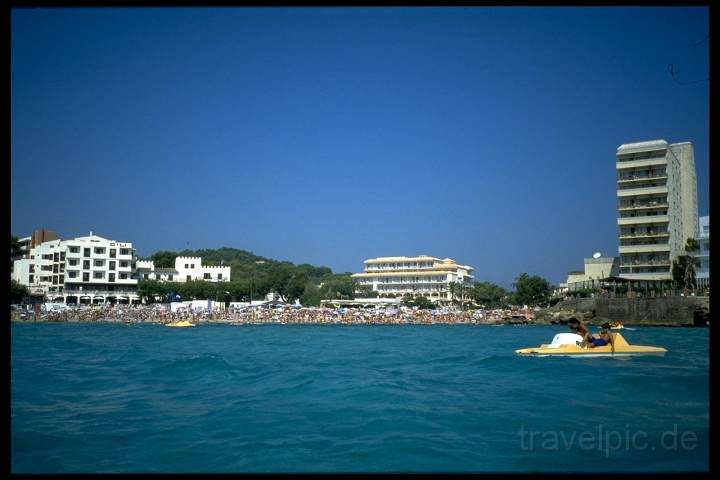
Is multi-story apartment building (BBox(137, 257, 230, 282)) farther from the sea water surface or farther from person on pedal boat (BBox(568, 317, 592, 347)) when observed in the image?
person on pedal boat (BBox(568, 317, 592, 347))

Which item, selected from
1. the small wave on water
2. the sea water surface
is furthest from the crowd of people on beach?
the sea water surface

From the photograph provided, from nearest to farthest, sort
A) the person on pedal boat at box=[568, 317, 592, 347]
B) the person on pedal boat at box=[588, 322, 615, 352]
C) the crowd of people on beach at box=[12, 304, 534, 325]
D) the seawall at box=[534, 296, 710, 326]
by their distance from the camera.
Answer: the person on pedal boat at box=[588, 322, 615, 352] < the person on pedal boat at box=[568, 317, 592, 347] < the seawall at box=[534, 296, 710, 326] < the crowd of people on beach at box=[12, 304, 534, 325]

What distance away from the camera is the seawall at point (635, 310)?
1480 inches

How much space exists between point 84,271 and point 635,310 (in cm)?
5042

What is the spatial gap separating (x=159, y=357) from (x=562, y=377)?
469 inches

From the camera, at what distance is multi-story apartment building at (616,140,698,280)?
5303 centimetres

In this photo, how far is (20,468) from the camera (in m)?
5.50

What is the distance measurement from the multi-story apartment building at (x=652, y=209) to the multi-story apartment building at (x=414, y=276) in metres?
32.8

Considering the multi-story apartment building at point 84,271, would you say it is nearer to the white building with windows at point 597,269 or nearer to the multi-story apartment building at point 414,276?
the multi-story apartment building at point 414,276

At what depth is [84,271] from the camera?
185 feet

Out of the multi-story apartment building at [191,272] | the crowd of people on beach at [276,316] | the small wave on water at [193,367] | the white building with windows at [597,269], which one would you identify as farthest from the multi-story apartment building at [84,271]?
the white building with windows at [597,269]

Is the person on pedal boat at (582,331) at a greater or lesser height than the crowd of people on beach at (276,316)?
greater

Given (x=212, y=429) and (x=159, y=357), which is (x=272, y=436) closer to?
(x=212, y=429)

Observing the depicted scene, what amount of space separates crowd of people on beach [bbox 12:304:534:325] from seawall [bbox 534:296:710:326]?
4.92 metres
